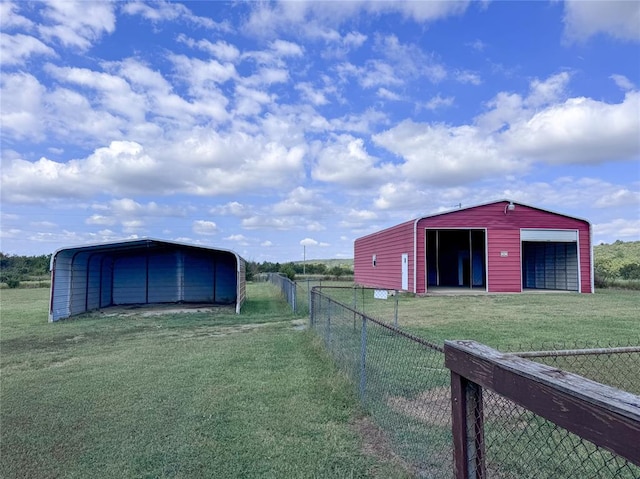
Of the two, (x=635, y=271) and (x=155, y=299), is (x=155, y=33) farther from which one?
(x=635, y=271)

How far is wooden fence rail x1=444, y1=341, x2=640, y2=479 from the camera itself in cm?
113

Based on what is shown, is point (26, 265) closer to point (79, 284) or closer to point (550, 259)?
point (79, 284)

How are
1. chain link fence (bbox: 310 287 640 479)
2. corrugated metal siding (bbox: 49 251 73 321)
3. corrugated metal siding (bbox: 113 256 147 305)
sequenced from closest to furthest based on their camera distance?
1. chain link fence (bbox: 310 287 640 479)
2. corrugated metal siding (bbox: 49 251 73 321)
3. corrugated metal siding (bbox: 113 256 147 305)

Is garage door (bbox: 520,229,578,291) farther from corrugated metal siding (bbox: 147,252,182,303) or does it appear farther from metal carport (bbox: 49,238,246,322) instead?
corrugated metal siding (bbox: 147,252,182,303)

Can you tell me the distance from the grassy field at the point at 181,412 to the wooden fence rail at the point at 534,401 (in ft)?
4.36

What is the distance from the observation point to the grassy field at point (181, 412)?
332 cm

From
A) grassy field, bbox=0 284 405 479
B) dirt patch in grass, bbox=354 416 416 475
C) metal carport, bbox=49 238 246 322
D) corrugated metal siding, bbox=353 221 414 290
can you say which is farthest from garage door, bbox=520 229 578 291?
dirt patch in grass, bbox=354 416 416 475

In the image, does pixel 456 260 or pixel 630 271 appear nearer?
pixel 630 271

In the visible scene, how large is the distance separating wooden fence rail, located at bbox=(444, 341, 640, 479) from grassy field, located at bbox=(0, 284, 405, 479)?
1330 millimetres

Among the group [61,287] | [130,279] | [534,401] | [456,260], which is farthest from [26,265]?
[534,401]

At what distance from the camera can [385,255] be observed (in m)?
24.0

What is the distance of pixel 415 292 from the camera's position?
60.6ft

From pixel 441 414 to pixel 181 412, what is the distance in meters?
2.59

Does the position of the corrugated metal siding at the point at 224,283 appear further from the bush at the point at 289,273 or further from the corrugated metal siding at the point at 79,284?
the bush at the point at 289,273
